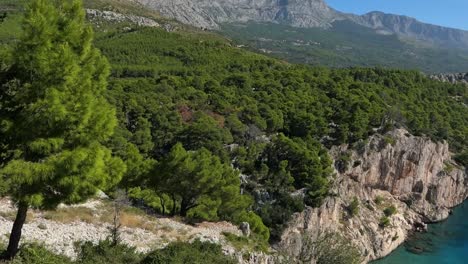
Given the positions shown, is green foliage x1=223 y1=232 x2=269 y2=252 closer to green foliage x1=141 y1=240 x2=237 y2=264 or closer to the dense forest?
green foliage x1=141 y1=240 x2=237 y2=264

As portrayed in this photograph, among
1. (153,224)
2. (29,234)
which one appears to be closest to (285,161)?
(153,224)

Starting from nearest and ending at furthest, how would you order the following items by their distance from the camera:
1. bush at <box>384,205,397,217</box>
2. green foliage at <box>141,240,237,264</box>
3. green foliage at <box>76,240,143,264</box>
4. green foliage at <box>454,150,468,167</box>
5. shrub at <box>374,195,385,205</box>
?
green foliage at <box>76,240,143,264</box>, green foliage at <box>141,240,237,264</box>, bush at <box>384,205,397,217</box>, shrub at <box>374,195,385,205</box>, green foliage at <box>454,150,468,167</box>

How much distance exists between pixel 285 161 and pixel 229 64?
49.8 metres

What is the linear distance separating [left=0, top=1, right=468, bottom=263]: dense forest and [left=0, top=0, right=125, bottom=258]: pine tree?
34 mm

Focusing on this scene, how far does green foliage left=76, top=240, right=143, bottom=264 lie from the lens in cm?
1739

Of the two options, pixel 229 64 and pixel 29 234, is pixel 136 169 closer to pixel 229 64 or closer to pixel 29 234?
pixel 29 234

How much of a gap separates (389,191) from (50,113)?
6126 centimetres

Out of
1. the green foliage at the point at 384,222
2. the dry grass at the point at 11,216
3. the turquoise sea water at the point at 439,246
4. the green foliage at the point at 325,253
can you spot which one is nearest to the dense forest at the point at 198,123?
the green foliage at the point at 325,253

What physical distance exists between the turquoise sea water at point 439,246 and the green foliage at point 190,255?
34209 millimetres

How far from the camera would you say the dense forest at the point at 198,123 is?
11.3 m

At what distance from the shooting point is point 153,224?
23953 millimetres

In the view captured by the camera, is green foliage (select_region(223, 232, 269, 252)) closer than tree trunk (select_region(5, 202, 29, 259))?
No

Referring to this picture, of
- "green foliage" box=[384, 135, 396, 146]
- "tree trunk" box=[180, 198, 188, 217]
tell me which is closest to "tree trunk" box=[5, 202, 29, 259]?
"tree trunk" box=[180, 198, 188, 217]

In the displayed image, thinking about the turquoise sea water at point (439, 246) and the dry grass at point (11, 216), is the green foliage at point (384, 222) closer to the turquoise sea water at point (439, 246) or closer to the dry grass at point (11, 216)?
the turquoise sea water at point (439, 246)
